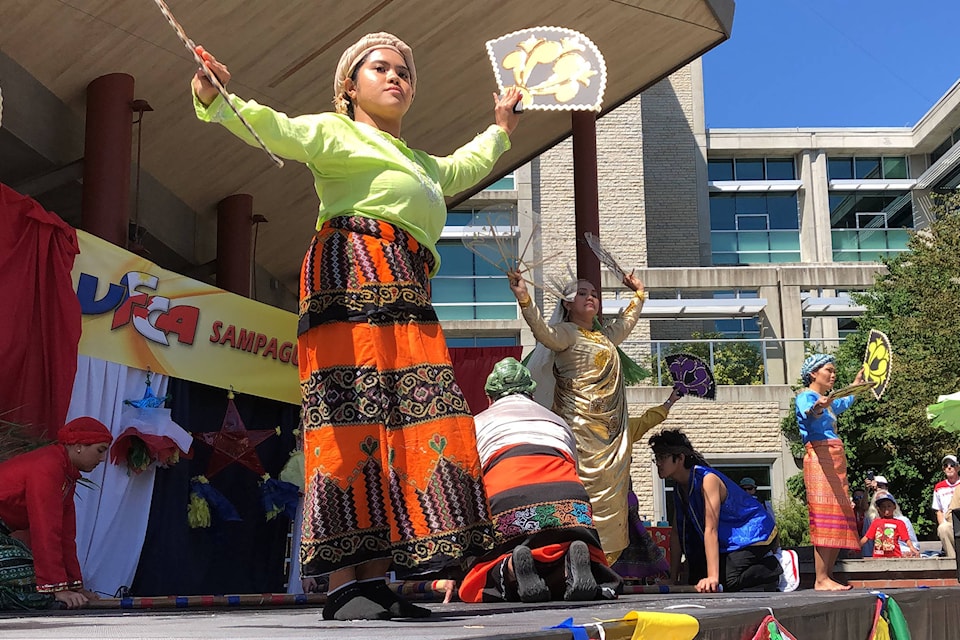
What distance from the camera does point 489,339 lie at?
26766 millimetres

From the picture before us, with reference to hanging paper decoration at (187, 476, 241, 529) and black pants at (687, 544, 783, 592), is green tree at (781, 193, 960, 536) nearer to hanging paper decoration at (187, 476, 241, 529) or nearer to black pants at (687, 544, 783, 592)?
black pants at (687, 544, 783, 592)

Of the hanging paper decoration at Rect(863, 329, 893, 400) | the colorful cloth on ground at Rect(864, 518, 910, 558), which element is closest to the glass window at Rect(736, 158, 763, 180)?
the colorful cloth on ground at Rect(864, 518, 910, 558)

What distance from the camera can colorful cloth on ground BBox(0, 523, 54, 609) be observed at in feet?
12.4

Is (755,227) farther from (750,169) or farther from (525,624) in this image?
(525,624)

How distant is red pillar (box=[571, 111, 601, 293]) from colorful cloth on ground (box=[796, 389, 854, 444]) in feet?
10.2

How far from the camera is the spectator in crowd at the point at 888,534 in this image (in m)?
10.4

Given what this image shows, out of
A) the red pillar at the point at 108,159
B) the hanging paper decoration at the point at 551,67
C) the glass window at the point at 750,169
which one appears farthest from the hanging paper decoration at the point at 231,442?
the glass window at the point at 750,169

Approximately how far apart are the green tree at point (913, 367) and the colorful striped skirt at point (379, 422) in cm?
1574

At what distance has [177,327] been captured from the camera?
5902 mm

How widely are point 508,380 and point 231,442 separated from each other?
2333 mm

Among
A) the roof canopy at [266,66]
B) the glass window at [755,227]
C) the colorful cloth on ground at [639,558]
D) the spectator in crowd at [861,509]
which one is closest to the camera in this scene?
the colorful cloth on ground at [639,558]

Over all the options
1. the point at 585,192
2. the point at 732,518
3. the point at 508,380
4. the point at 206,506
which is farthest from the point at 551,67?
the point at 585,192

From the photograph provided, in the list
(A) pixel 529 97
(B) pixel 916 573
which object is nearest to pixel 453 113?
(B) pixel 916 573

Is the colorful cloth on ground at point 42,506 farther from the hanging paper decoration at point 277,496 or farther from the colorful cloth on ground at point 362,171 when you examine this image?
the hanging paper decoration at point 277,496
